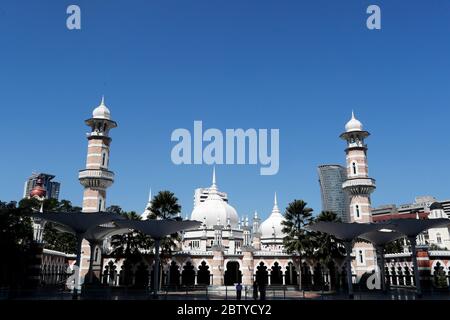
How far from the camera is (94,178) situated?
41.9 m

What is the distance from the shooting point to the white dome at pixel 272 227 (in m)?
67.9

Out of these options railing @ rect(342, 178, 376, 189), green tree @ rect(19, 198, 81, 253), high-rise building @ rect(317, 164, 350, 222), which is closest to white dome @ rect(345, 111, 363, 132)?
railing @ rect(342, 178, 376, 189)

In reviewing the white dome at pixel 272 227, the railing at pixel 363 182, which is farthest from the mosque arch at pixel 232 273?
the railing at pixel 363 182

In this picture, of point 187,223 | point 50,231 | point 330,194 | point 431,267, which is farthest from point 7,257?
point 330,194

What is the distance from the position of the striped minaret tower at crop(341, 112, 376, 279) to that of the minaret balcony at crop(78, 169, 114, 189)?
2660 cm

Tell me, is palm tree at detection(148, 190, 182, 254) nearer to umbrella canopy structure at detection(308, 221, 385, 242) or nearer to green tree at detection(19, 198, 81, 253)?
umbrella canopy structure at detection(308, 221, 385, 242)

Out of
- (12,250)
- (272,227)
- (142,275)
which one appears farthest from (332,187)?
(12,250)

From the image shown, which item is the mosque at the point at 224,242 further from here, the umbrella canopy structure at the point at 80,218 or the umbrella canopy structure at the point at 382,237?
the umbrella canopy structure at the point at 80,218

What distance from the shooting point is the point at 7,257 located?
34969mm

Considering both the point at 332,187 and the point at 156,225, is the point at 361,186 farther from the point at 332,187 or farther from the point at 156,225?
the point at 332,187

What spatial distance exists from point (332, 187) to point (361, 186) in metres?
132

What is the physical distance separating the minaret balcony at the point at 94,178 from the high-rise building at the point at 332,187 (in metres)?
140

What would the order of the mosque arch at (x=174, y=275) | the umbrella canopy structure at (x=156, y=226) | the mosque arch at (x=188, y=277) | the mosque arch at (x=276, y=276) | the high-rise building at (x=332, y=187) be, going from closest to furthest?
the umbrella canopy structure at (x=156, y=226)
the mosque arch at (x=174, y=275)
the mosque arch at (x=188, y=277)
the mosque arch at (x=276, y=276)
the high-rise building at (x=332, y=187)
